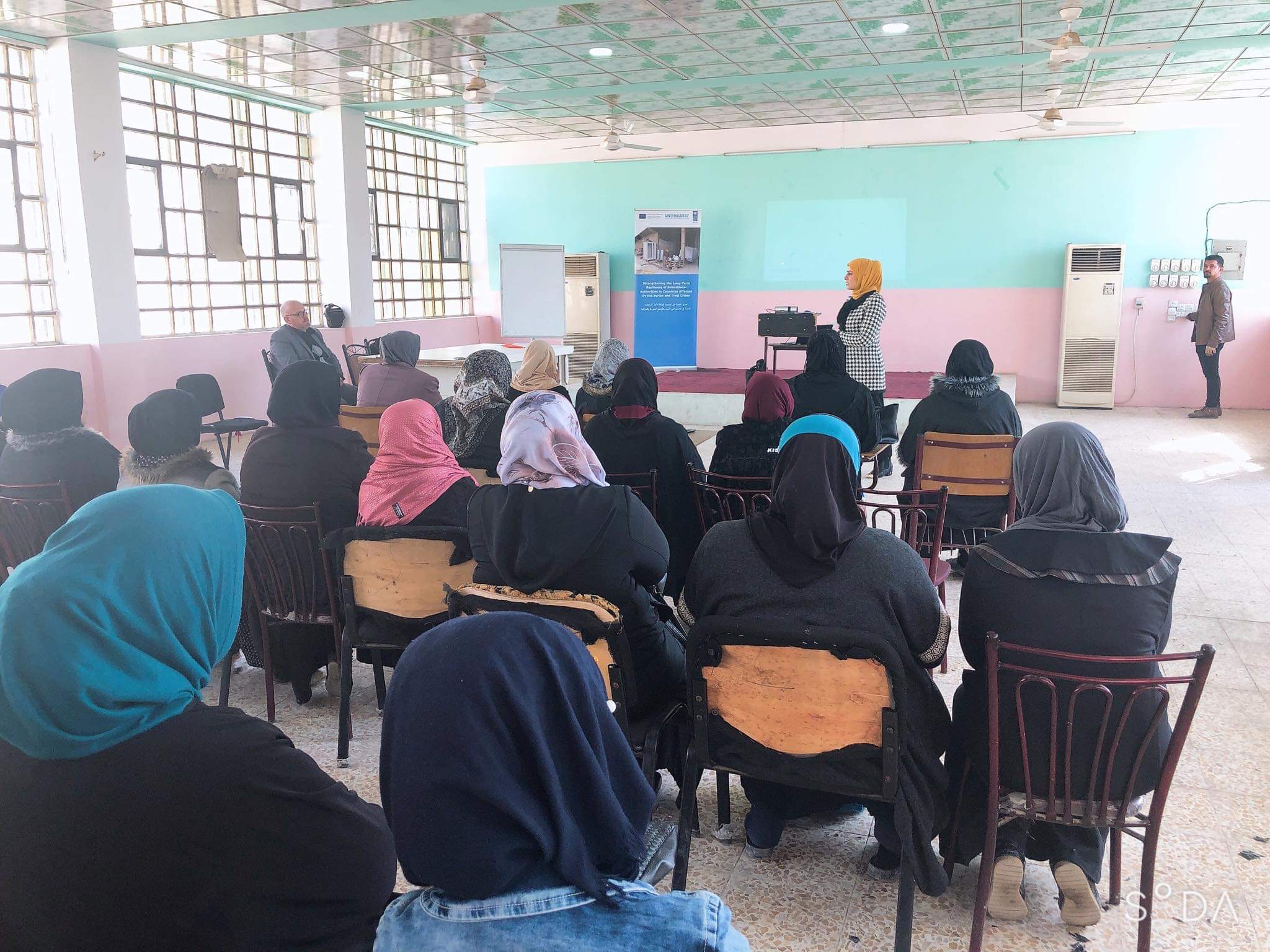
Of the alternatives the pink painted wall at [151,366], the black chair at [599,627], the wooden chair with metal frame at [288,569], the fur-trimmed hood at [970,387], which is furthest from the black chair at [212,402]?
the black chair at [599,627]

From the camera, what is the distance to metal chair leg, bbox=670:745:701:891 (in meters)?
1.80

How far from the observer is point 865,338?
5.75 metres

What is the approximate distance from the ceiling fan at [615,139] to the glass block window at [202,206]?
10.0 ft

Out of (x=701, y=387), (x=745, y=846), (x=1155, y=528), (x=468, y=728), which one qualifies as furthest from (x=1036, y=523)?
(x=701, y=387)

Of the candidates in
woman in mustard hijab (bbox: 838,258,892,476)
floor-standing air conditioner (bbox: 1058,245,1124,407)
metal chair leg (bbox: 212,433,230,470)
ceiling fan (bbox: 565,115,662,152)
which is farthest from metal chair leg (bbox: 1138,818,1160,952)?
floor-standing air conditioner (bbox: 1058,245,1124,407)

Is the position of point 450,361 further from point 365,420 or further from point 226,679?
point 226,679

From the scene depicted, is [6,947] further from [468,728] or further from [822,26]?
[822,26]

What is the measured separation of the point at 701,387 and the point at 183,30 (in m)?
5.07

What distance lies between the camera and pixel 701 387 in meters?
8.88

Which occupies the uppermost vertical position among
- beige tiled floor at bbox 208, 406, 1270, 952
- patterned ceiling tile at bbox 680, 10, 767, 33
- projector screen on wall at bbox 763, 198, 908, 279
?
patterned ceiling tile at bbox 680, 10, 767, 33

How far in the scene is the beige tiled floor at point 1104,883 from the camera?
1825 mm

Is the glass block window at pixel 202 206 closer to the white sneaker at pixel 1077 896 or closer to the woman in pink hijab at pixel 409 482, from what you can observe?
the woman in pink hijab at pixel 409 482

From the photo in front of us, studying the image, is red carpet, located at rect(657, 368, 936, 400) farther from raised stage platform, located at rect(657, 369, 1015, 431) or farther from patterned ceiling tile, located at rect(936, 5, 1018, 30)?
patterned ceiling tile, located at rect(936, 5, 1018, 30)

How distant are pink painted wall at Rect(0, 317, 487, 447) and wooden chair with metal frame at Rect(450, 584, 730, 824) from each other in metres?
4.92
